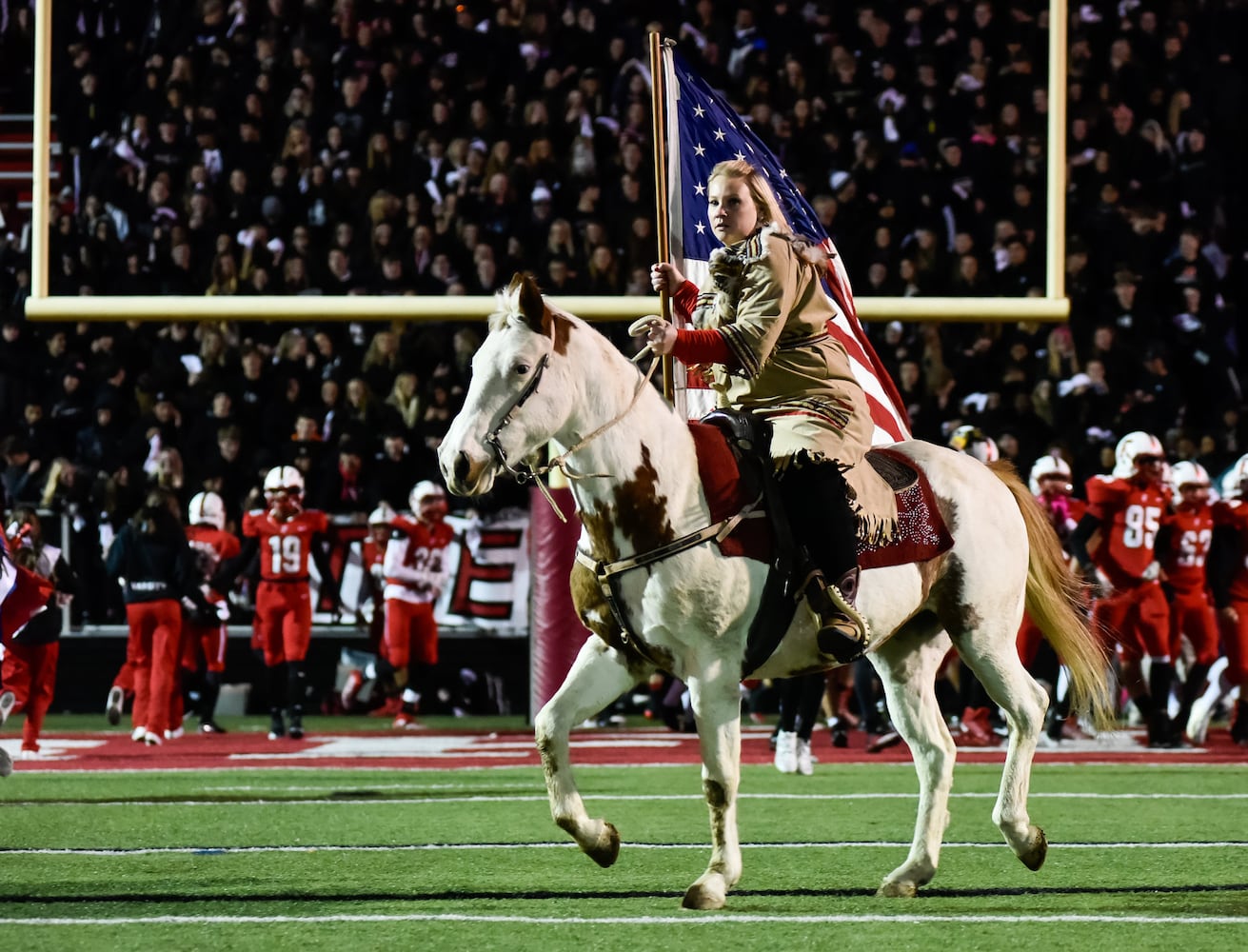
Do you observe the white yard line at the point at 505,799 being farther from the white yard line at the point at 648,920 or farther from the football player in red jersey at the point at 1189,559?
the football player in red jersey at the point at 1189,559

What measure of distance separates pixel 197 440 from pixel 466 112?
3677mm

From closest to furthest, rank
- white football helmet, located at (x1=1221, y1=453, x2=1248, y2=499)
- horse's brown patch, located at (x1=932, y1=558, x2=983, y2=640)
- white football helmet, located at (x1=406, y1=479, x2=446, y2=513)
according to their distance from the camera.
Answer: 1. horse's brown patch, located at (x1=932, y1=558, x2=983, y2=640)
2. white football helmet, located at (x1=1221, y1=453, x2=1248, y2=499)
3. white football helmet, located at (x1=406, y1=479, x2=446, y2=513)

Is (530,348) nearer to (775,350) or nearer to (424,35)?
(775,350)

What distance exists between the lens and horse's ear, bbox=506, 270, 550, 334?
486 centimetres

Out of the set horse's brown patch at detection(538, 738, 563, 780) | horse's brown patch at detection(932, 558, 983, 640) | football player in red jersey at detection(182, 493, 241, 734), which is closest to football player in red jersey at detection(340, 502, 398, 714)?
football player in red jersey at detection(182, 493, 241, 734)

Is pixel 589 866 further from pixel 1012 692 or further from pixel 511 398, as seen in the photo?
pixel 511 398

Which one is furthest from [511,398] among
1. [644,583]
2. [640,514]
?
[644,583]

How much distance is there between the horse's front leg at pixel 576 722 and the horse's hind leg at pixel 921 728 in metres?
0.86

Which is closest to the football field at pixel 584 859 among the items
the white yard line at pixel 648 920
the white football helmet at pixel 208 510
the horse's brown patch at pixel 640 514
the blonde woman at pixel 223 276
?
the white yard line at pixel 648 920

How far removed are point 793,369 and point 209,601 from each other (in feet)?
26.4

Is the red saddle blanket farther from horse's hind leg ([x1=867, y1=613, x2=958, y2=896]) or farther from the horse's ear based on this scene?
the horse's ear

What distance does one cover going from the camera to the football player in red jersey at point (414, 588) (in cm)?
1305

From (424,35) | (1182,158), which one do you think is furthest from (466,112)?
(1182,158)

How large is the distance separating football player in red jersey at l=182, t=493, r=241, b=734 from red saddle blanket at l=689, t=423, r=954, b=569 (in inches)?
302
